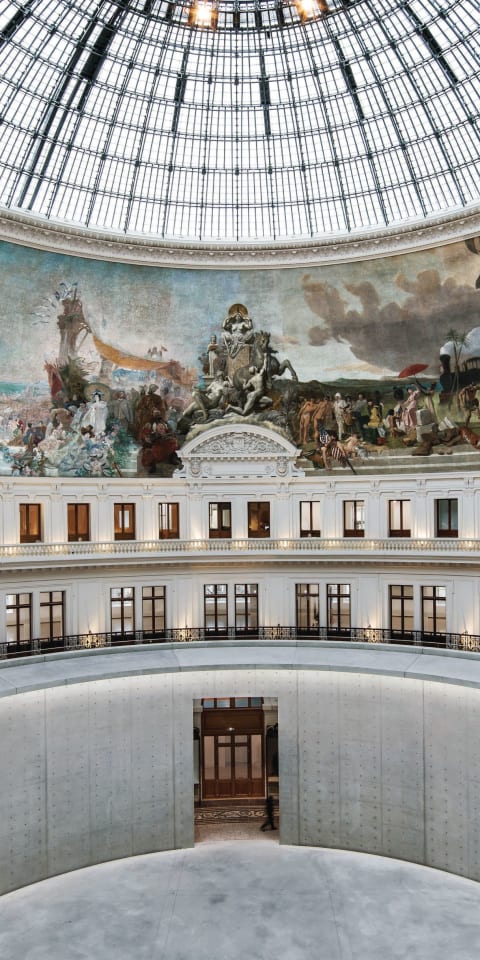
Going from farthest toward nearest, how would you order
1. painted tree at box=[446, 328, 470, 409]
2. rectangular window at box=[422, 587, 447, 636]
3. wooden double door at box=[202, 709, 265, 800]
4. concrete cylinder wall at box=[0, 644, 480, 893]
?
wooden double door at box=[202, 709, 265, 800], rectangular window at box=[422, 587, 447, 636], painted tree at box=[446, 328, 470, 409], concrete cylinder wall at box=[0, 644, 480, 893]

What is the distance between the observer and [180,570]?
120 feet

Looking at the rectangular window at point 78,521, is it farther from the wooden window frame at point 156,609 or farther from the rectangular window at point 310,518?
the rectangular window at point 310,518

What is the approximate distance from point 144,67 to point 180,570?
24.1 metres

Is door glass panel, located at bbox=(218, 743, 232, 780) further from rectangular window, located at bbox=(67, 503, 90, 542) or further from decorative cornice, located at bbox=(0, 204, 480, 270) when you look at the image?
decorative cornice, located at bbox=(0, 204, 480, 270)

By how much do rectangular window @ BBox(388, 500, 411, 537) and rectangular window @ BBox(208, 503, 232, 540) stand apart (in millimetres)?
8050

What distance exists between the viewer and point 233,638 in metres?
36.0

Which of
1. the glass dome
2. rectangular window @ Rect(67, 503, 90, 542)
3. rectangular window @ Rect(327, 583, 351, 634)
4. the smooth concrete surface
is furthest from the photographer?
rectangular window @ Rect(327, 583, 351, 634)

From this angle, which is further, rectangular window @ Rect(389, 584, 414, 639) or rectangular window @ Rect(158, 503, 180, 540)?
rectangular window @ Rect(158, 503, 180, 540)

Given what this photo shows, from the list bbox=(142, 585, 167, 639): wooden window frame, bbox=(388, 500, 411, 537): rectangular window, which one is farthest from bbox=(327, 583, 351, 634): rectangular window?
bbox=(142, 585, 167, 639): wooden window frame

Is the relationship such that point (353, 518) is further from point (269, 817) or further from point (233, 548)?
point (269, 817)

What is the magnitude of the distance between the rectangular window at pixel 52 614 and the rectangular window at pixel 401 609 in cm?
1557

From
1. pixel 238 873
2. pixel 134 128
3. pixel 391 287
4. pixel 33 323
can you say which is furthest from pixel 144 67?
pixel 238 873

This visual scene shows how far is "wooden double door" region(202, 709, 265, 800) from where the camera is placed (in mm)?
34906

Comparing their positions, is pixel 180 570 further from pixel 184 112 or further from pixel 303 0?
pixel 303 0
